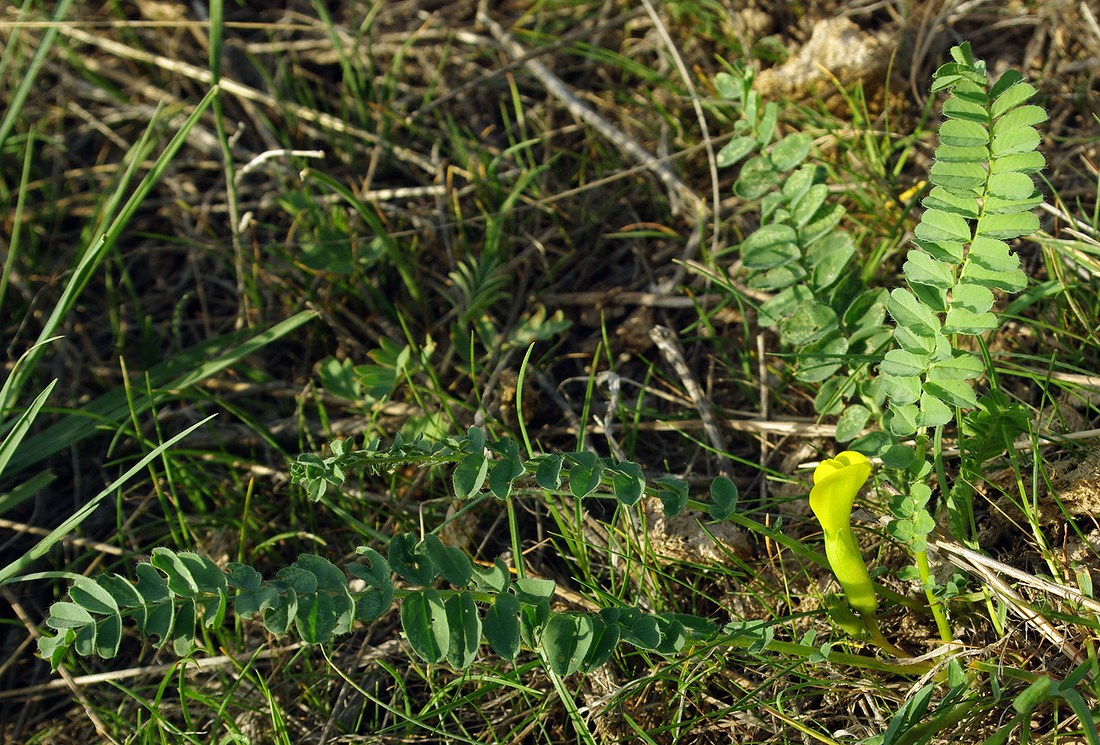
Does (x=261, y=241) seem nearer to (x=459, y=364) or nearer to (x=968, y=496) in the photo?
(x=459, y=364)

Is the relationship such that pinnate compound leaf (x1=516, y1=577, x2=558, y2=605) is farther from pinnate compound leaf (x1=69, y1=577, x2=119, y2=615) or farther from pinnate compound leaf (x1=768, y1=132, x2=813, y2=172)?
pinnate compound leaf (x1=768, y1=132, x2=813, y2=172)

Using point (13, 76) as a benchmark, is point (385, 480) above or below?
below

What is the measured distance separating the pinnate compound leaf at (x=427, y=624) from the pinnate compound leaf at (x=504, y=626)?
0.06 m

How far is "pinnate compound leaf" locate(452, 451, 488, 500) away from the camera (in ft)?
5.11

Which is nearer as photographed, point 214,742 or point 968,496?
point 968,496

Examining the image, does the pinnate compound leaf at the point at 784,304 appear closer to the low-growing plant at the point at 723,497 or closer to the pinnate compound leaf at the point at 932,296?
the low-growing plant at the point at 723,497

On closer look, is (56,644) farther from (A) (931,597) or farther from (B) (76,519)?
(A) (931,597)

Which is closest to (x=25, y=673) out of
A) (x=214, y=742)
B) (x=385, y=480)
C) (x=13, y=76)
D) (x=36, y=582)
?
(x=36, y=582)

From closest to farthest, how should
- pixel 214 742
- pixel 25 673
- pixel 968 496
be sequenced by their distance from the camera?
pixel 968 496 < pixel 214 742 < pixel 25 673

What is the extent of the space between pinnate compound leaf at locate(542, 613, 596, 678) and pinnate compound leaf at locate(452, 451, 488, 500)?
230mm

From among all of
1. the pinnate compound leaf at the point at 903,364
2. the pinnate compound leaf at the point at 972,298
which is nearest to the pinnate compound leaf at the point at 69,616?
the pinnate compound leaf at the point at 903,364

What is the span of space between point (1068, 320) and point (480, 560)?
1.37 meters

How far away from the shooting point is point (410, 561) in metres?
1.52

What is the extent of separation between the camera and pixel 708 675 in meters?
1.89
